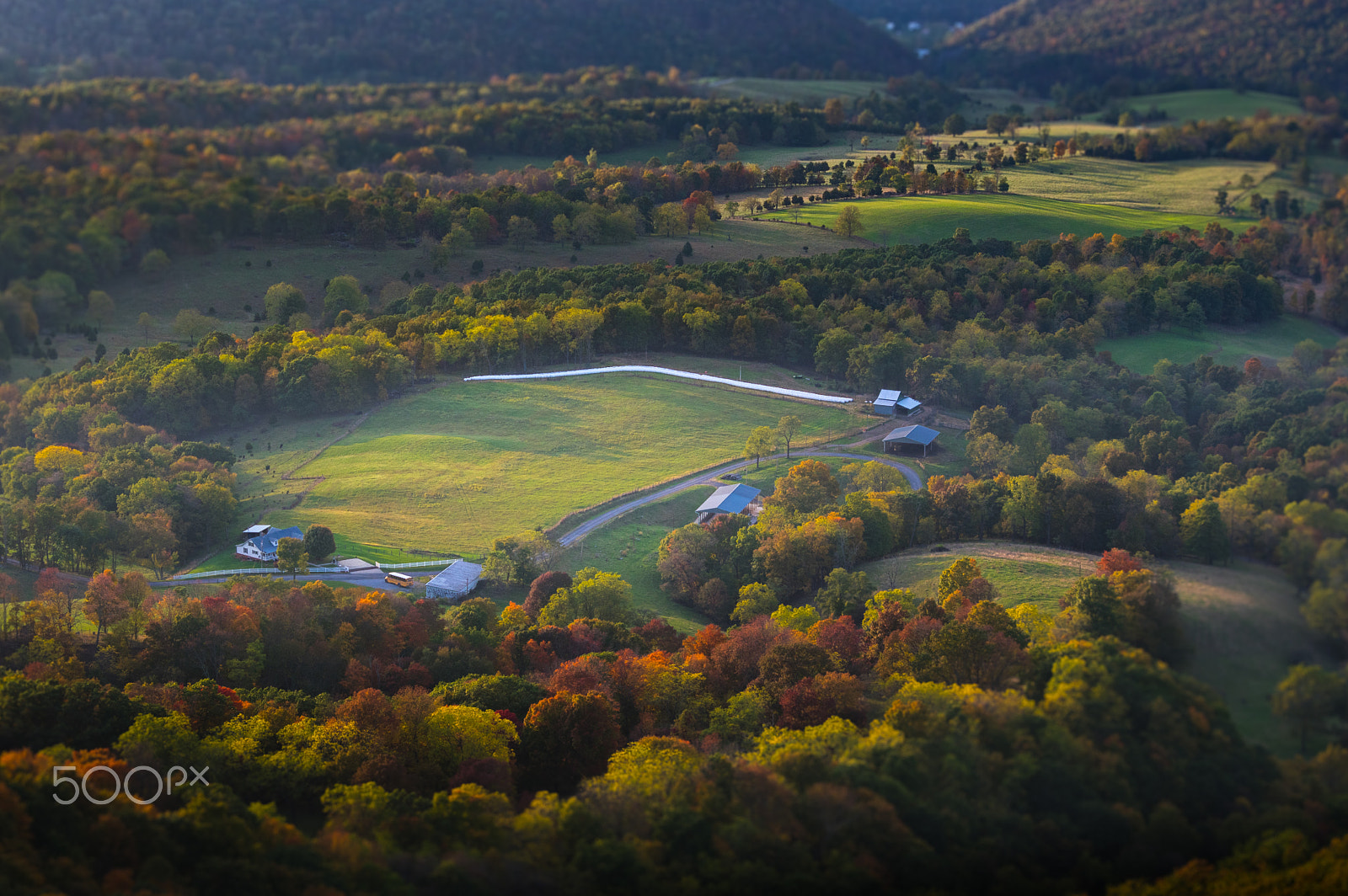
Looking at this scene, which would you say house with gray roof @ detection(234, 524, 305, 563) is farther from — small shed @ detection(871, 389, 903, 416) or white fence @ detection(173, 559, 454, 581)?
small shed @ detection(871, 389, 903, 416)

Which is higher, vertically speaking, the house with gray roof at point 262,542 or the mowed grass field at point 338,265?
the mowed grass field at point 338,265

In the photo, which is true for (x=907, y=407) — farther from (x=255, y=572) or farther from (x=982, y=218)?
(x=255, y=572)

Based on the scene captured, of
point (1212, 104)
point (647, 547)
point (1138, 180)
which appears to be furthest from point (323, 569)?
point (1212, 104)

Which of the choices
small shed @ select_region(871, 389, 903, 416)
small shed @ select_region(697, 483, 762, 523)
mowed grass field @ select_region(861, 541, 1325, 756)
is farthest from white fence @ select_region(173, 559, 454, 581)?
mowed grass field @ select_region(861, 541, 1325, 756)

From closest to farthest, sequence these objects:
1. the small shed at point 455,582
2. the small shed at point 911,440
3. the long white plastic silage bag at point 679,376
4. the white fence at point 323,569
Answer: the small shed at point 455,582
the white fence at point 323,569
the small shed at point 911,440
the long white plastic silage bag at point 679,376

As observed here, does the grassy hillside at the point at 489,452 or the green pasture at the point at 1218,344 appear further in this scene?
the green pasture at the point at 1218,344

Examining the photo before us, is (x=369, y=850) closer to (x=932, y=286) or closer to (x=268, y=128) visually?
(x=932, y=286)

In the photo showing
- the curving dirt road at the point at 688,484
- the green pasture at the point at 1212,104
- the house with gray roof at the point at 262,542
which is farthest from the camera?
the green pasture at the point at 1212,104

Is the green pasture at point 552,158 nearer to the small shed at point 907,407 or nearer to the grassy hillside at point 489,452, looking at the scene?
the grassy hillside at point 489,452

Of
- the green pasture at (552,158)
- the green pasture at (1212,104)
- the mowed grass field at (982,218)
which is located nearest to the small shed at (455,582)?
the mowed grass field at (982,218)

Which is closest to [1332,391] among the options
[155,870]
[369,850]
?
[369,850]
